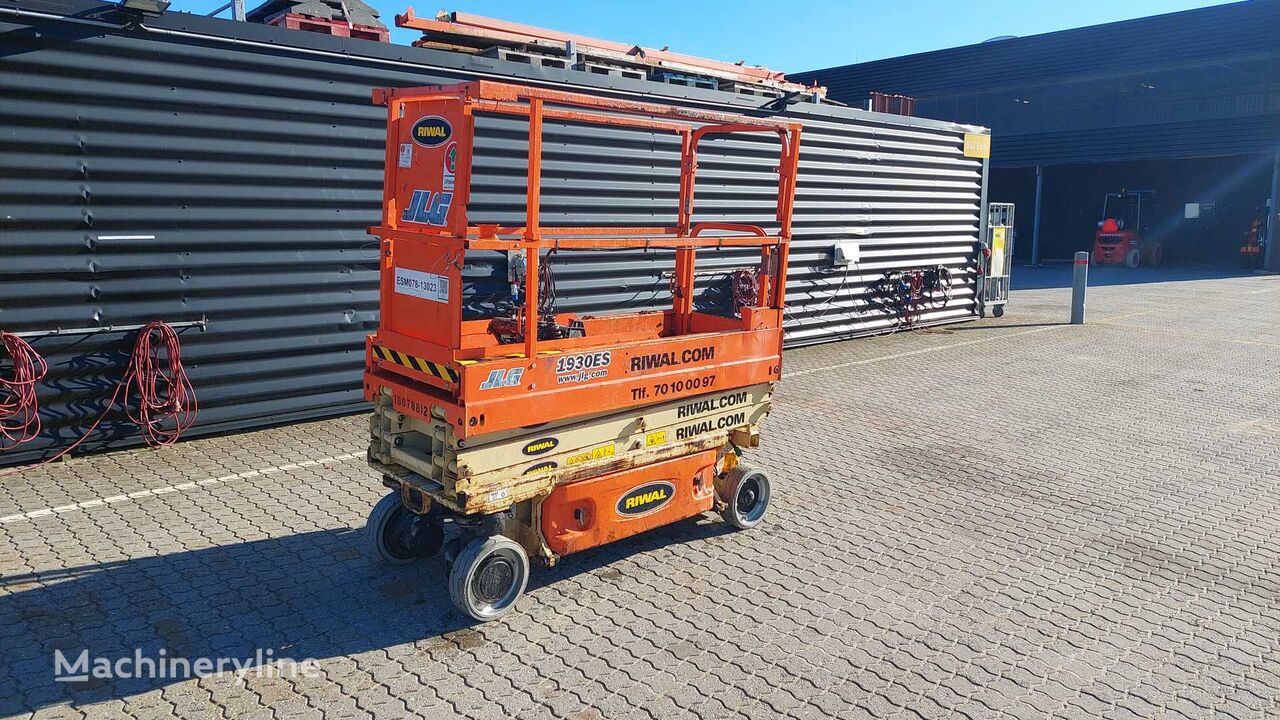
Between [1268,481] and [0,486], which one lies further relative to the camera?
[1268,481]

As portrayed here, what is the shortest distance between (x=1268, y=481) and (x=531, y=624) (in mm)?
6163

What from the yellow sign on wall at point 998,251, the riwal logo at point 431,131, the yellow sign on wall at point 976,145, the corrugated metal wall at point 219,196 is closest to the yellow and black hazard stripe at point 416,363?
the riwal logo at point 431,131

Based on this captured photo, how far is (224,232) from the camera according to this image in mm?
7488

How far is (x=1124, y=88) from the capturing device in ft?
98.4

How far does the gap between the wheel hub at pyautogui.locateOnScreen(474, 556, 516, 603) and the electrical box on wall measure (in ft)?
30.2

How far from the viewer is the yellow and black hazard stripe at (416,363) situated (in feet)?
14.6

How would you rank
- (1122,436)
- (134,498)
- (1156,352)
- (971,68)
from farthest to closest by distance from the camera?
(971,68), (1156,352), (1122,436), (134,498)

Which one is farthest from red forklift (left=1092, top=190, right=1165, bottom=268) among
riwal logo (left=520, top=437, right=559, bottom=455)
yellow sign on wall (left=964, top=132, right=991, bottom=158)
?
riwal logo (left=520, top=437, right=559, bottom=455)

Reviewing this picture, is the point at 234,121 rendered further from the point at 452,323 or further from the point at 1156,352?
the point at 1156,352

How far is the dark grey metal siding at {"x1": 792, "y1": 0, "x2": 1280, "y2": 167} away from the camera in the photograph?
26469 mm

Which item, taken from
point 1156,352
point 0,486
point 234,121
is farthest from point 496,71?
point 1156,352

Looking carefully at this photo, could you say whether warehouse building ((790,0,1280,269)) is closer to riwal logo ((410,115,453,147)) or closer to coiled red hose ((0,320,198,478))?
riwal logo ((410,115,453,147))

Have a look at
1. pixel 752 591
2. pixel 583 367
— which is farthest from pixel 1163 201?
pixel 583 367

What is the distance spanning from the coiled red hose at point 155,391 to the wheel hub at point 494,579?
4176 mm
